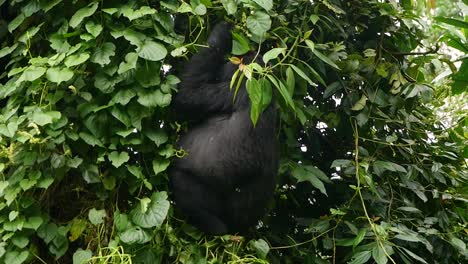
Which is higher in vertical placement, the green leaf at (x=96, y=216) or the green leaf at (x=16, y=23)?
the green leaf at (x=16, y=23)

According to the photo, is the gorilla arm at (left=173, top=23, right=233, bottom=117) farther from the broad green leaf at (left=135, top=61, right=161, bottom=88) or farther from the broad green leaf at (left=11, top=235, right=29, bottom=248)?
the broad green leaf at (left=11, top=235, right=29, bottom=248)

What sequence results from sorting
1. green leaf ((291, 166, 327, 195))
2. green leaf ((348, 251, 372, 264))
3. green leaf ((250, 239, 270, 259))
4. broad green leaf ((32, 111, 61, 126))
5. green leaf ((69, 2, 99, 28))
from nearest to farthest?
broad green leaf ((32, 111, 61, 126)) < green leaf ((69, 2, 99, 28)) < green leaf ((250, 239, 270, 259)) < green leaf ((348, 251, 372, 264)) < green leaf ((291, 166, 327, 195))

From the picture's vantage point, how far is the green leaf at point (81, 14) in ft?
7.64

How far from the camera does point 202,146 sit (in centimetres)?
257

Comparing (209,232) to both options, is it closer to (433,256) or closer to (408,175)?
(408,175)

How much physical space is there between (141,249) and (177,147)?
1.53 feet

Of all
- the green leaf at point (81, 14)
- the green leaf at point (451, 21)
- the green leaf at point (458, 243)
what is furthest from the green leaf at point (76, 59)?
the green leaf at point (458, 243)

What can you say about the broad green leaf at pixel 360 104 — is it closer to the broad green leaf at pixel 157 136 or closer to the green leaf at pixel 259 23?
the green leaf at pixel 259 23

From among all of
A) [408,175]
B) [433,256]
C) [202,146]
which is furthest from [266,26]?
[433,256]

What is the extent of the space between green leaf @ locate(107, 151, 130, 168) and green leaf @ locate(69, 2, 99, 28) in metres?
0.50

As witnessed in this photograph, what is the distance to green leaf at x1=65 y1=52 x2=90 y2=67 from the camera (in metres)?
2.25

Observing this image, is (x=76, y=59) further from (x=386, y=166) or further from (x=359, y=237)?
(x=386, y=166)

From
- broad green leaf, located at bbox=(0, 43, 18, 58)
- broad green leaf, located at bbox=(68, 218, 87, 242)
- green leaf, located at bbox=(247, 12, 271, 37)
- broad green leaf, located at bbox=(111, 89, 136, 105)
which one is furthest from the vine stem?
broad green leaf, located at bbox=(0, 43, 18, 58)

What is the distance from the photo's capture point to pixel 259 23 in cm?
242
